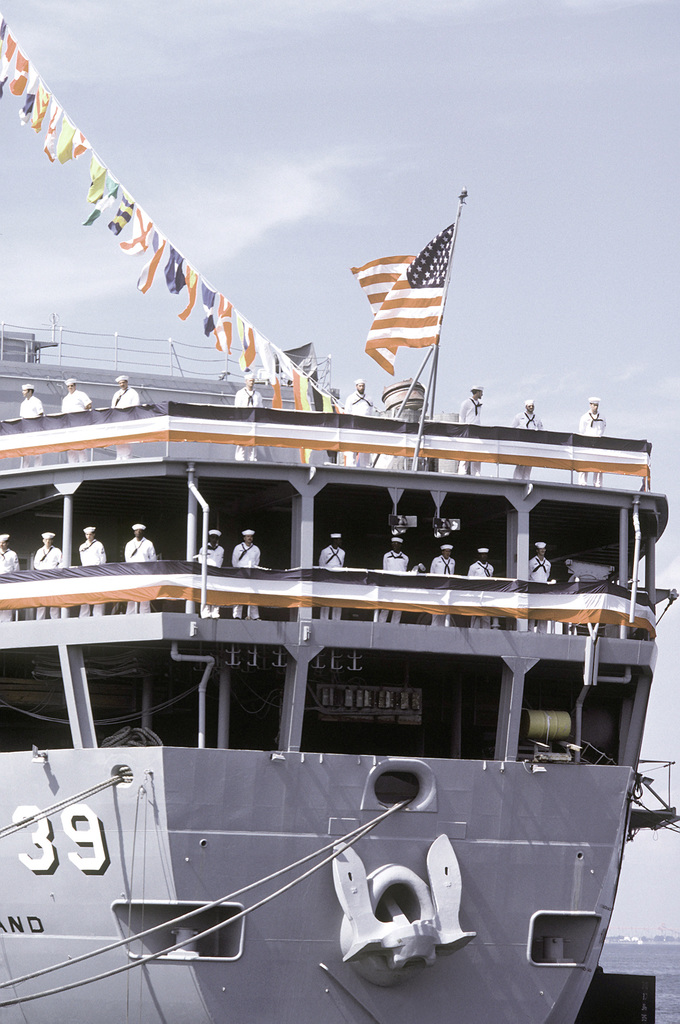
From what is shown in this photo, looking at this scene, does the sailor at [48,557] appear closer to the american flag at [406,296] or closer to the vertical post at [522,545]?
the american flag at [406,296]

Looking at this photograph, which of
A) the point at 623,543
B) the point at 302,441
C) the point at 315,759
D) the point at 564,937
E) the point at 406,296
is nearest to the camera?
the point at 315,759

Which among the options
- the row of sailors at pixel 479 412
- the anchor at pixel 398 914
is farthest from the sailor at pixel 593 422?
the anchor at pixel 398 914

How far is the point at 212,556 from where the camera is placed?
23.8m

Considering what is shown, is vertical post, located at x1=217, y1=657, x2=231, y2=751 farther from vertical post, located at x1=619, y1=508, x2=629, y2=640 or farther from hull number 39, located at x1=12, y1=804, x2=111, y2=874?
vertical post, located at x1=619, y1=508, x2=629, y2=640

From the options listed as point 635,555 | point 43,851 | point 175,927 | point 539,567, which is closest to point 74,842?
point 43,851

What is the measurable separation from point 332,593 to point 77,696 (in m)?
3.96

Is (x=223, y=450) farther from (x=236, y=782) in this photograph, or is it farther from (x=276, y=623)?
(x=236, y=782)

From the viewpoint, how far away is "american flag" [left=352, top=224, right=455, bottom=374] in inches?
995

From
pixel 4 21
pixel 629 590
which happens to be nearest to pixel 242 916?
pixel 629 590

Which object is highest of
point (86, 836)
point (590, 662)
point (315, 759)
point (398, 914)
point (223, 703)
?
point (590, 662)

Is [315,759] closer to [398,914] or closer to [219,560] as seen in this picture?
[398,914]

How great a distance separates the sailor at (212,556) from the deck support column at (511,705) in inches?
168

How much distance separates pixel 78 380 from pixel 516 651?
1361 cm

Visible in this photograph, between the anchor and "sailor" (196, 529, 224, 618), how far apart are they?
3774mm
